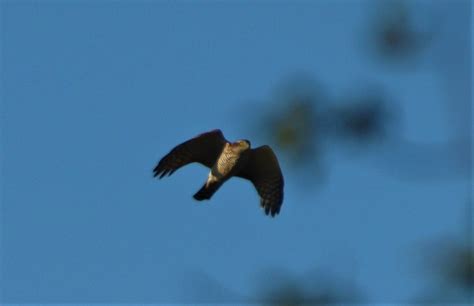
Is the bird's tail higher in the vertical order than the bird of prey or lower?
lower

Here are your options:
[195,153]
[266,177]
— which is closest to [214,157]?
[195,153]

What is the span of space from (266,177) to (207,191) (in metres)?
1.13

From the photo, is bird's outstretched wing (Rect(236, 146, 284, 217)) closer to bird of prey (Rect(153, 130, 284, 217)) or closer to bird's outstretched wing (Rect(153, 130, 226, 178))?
bird of prey (Rect(153, 130, 284, 217))

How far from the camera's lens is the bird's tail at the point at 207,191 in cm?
1309

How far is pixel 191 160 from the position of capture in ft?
43.5

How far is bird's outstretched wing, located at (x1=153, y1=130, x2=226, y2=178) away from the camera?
13086mm

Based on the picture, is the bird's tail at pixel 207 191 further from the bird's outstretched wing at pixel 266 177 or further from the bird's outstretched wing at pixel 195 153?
the bird's outstretched wing at pixel 266 177

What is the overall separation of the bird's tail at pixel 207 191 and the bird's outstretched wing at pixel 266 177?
0.64 m

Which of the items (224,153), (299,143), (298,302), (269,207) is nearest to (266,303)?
(298,302)

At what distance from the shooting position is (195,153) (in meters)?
13.3

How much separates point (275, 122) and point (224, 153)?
29.2 feet

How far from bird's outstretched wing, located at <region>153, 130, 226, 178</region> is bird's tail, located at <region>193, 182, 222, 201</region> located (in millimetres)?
292

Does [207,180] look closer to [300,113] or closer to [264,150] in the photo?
[264,150]

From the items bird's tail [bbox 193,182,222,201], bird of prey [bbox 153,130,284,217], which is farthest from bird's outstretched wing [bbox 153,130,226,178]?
bird's tail [bbox 193,182,222,201]
